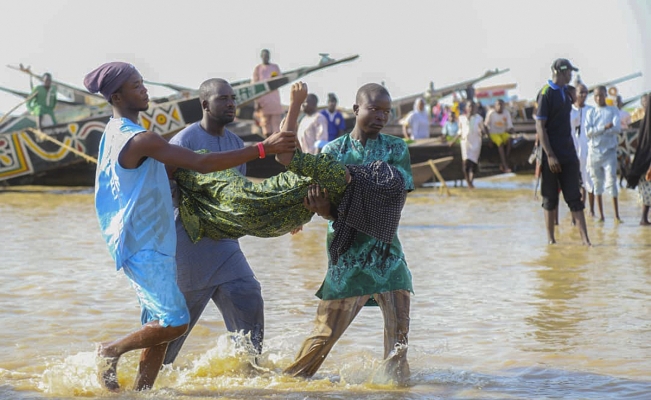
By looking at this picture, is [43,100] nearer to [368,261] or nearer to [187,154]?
[368,261]

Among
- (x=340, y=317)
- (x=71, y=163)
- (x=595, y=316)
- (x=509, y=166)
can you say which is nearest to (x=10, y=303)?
(x=340, y=317)

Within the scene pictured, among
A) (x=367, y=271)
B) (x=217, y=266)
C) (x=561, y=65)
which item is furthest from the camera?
(x=561, y=65)

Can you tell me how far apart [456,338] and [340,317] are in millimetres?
1496

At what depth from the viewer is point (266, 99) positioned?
19719 mm

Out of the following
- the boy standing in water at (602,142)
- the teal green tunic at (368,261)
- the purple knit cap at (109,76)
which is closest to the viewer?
the purple knit cap at (109,76)

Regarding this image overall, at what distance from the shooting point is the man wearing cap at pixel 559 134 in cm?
964

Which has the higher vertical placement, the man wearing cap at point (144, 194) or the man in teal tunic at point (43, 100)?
the man in teal tunic at point (43, 100)

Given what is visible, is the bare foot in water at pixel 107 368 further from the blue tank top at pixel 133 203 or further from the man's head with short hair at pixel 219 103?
the man's head with short hair at pixel 219 103

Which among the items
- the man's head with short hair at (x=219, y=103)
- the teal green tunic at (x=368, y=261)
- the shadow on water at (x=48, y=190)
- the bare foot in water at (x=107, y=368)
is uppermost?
the man's head with short hair at (x=219, y=103)

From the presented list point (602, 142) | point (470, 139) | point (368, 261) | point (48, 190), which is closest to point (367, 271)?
point (368, 261)

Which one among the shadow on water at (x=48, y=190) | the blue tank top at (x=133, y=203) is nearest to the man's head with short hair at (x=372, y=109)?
the blue tank top at (x=133, y=203)

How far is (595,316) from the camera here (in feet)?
21.6

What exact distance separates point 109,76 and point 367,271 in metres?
1.47

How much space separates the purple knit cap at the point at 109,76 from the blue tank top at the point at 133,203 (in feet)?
0.48
